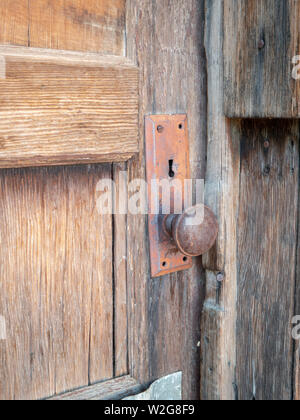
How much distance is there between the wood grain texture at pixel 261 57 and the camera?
80 cm

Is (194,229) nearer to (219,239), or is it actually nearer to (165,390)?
(219,239)

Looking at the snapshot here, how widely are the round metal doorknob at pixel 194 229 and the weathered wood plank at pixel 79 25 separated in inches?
12.0

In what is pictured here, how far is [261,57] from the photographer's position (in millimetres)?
850

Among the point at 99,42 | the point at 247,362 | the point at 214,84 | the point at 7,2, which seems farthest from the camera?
the point at 247,362

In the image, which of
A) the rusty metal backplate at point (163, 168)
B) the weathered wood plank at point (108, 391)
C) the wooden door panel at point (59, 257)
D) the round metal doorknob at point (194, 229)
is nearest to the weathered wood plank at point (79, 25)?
the wooden door panel at point (59, 257)

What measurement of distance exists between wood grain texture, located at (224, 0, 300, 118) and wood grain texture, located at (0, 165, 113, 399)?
0.92 ft

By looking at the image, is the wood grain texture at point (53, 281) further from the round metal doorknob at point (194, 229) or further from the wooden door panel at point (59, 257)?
the round metal doorknob at point (194, 229)

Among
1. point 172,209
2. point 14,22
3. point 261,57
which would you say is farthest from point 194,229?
point 14,22

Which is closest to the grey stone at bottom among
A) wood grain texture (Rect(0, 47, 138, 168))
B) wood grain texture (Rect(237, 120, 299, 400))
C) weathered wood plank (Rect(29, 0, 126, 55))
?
wood grain texture (Rect(237, 120, 299, 400))

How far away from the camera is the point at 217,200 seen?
98 centimetres

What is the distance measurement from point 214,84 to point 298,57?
0.65ft

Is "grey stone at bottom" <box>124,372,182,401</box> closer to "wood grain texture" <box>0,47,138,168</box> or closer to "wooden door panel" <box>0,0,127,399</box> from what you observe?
"wooden door panel" <box>0,0,127,399</box>
